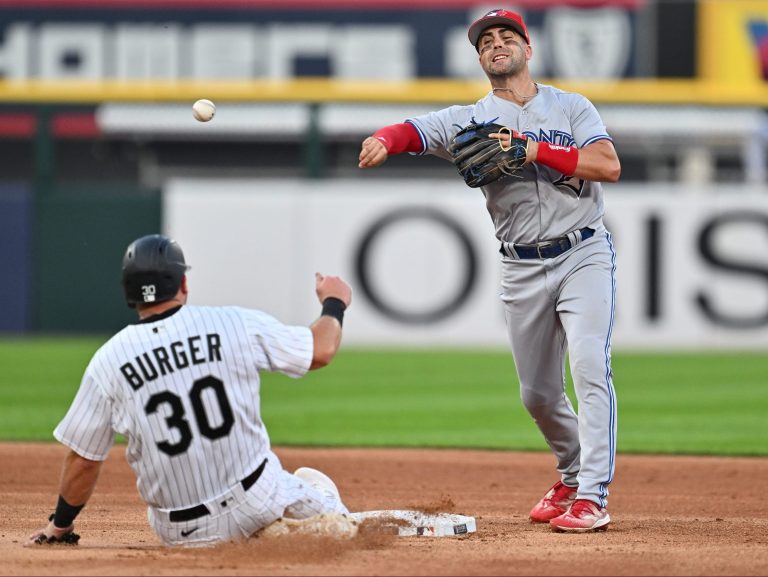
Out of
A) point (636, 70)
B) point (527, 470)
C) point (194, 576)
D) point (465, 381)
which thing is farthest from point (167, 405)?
point (636, 70)

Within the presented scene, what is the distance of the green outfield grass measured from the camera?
9.00m

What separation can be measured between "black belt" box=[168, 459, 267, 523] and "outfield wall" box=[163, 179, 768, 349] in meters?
11.1

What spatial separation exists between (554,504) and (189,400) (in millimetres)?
1879

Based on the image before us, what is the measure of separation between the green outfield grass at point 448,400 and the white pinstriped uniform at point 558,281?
3.15m

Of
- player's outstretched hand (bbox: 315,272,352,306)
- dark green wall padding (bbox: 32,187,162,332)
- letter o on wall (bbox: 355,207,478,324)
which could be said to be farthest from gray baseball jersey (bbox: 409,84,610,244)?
dark green wall padding (bbox: 32,187,162,332)

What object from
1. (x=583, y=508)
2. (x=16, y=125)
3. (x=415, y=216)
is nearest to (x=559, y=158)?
(x=583, y=508)

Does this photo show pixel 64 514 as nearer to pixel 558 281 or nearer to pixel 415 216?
pixel 558 281

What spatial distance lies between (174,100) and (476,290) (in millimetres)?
4597

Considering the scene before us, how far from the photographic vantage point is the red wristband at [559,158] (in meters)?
5.14

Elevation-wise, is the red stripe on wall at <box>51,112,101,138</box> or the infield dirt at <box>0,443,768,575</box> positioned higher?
the red stripe on wall at <box>51,112,101,138</box>

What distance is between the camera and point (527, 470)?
7.60 m

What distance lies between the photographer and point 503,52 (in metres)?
5.41

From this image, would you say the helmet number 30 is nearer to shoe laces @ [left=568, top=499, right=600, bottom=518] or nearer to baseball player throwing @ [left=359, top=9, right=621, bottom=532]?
baseball player throwing @ [left=359, top=9, right=621, bottom=532]

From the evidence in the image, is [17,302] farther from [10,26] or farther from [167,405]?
[167,405]
